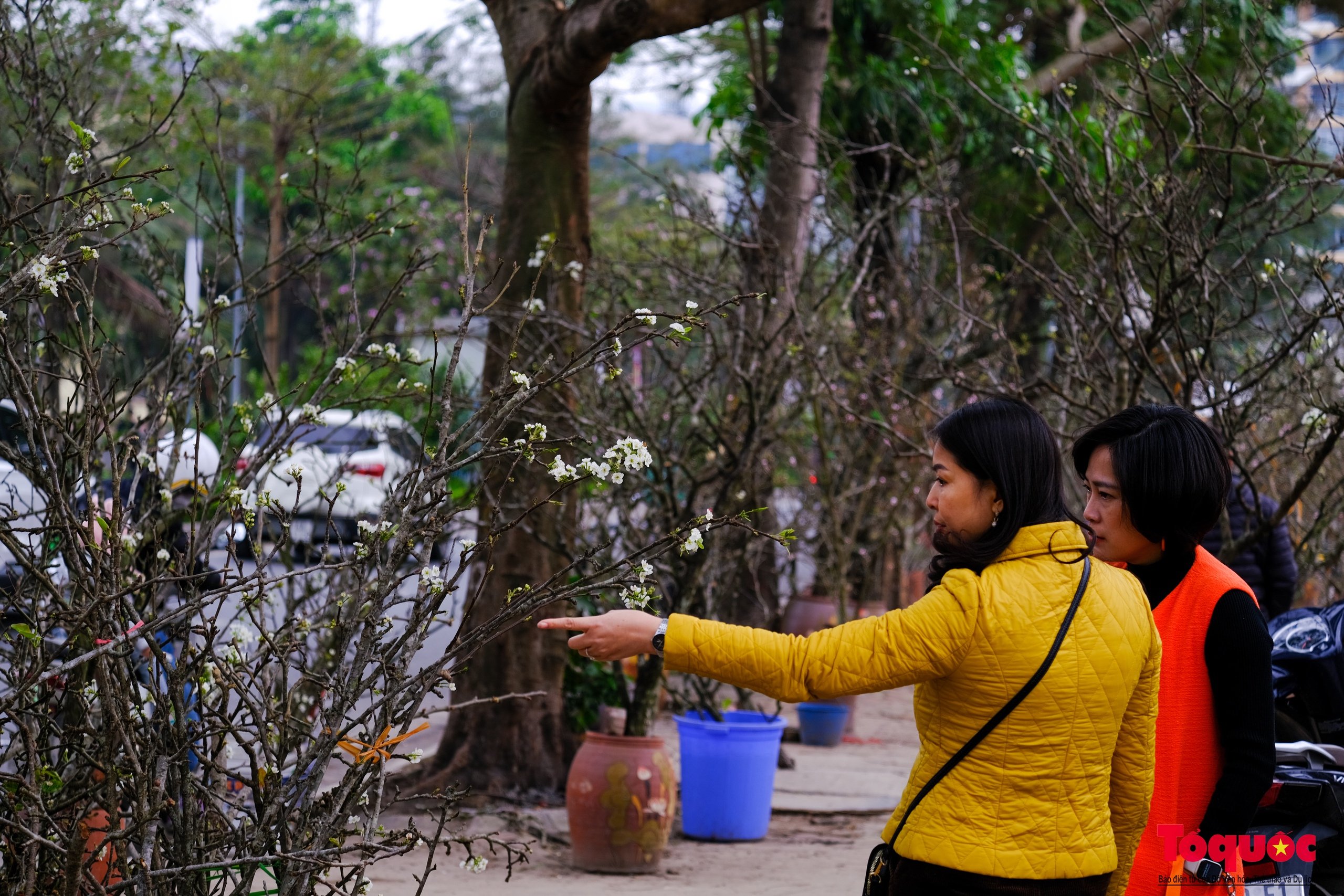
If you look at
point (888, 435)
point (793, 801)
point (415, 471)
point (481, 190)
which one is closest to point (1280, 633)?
point (415, 471)

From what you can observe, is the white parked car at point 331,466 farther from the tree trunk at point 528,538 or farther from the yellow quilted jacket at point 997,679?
the yellow quilted jacket at point 997,679

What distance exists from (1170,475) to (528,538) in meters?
4.35

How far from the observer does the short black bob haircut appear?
2742 millimetres

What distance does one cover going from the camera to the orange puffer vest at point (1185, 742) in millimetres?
2717

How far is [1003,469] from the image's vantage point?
2275 millimetres

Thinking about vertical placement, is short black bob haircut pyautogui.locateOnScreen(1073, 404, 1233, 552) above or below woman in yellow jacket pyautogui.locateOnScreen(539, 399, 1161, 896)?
above

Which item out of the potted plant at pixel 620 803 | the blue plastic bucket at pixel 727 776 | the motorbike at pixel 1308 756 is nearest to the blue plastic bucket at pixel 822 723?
the blue plastic bucket at pixel 727 776

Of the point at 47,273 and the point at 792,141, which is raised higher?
the point at 792,141

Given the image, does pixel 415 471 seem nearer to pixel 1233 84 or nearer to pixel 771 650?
pixel 771 650

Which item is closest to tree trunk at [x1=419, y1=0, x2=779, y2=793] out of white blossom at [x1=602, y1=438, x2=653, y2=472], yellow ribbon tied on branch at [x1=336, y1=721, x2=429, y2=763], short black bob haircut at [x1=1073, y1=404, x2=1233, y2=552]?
white blossom at [x1=602, y1=438, x2=653, y2=472]

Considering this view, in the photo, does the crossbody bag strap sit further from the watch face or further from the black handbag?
the watch face

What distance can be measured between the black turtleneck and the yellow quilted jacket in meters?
0.50

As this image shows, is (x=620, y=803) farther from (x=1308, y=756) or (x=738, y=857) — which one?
(x=1308, y=756)

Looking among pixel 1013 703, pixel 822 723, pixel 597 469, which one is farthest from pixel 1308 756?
pixel 822 723
